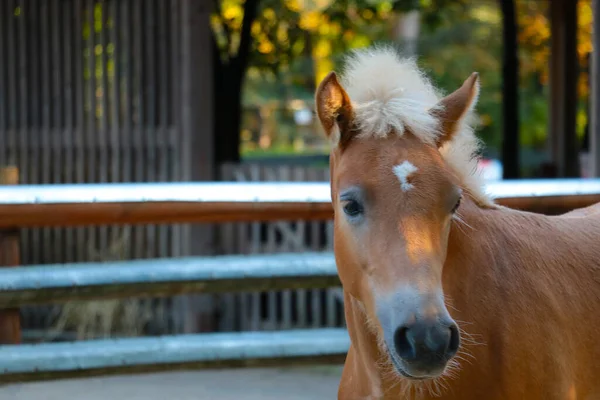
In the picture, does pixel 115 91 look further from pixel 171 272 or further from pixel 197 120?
pixel 171 272

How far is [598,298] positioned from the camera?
2908 mm

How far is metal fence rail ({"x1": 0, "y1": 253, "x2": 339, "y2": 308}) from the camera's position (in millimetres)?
3777

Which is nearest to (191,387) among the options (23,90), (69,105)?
(69,105)

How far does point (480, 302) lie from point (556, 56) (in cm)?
885

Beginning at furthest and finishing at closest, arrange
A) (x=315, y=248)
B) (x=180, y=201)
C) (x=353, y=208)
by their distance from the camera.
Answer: (x=315, y=248)
(x=180, y=201)
(x=353, y=208)

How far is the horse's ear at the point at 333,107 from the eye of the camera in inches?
101

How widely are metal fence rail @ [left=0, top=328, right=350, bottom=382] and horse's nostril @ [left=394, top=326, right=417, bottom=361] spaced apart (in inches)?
82.2

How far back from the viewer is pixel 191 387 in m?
4.58

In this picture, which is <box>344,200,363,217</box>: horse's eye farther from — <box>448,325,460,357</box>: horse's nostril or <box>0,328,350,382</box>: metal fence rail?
<box>0,328,350,382</box>: metal fence rail

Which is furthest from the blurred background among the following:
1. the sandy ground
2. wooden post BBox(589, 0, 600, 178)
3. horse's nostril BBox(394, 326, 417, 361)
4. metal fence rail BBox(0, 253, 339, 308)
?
horse's nostril BBox(394, 326, 417, 361)

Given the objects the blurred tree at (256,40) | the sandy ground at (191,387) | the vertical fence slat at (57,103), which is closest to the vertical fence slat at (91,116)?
the vertical fence slat at (57,103)

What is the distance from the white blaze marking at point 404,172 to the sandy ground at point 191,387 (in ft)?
7.99

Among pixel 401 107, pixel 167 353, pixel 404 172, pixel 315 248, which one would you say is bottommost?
pixel 167 353

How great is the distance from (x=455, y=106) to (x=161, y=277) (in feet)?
6.62
